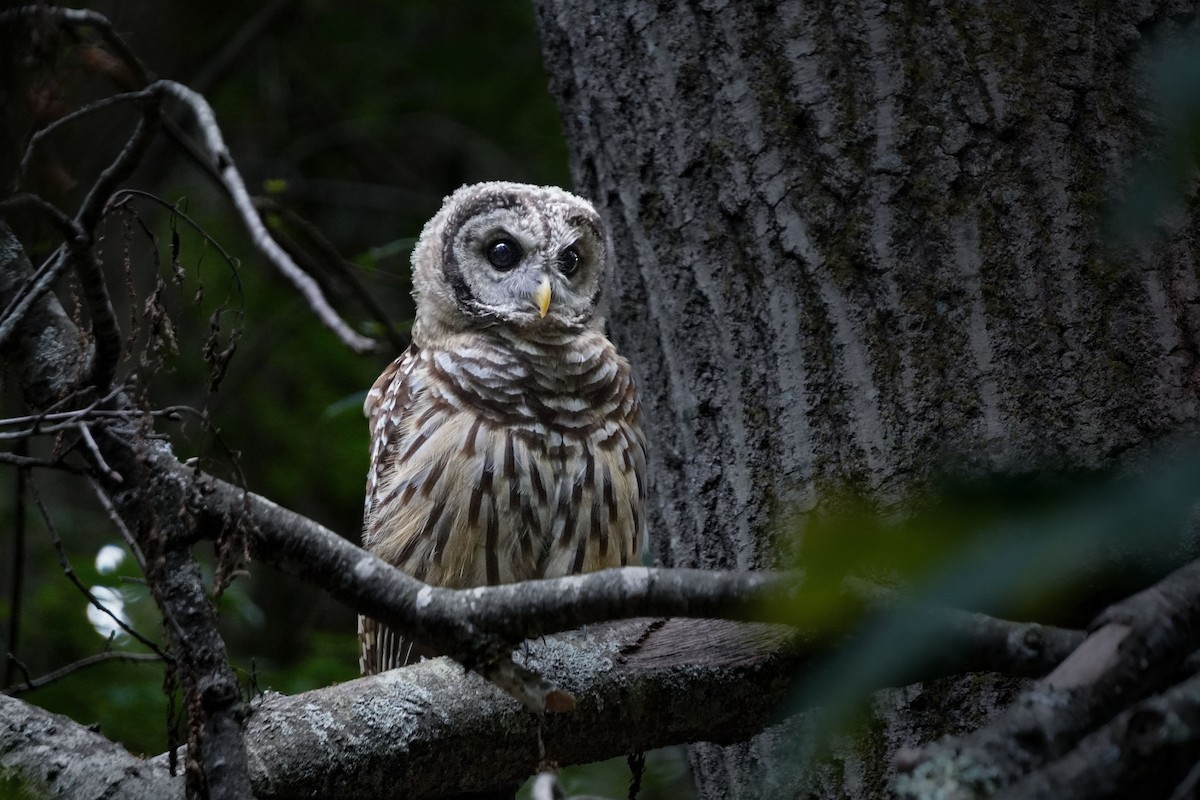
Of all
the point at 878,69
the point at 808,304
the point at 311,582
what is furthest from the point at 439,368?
the point at 311,582

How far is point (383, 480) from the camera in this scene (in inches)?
127

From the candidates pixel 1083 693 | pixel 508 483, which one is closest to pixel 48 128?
pixel 508 483

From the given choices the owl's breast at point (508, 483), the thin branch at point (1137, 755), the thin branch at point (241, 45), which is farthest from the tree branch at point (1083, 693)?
the thin branch at point (241, 45)

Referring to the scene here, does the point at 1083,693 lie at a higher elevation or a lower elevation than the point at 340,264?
lower

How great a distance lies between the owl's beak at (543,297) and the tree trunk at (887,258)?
577 mm

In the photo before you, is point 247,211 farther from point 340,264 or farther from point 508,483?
point 508,483

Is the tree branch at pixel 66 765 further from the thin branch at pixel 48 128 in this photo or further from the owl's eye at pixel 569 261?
the owl's eye at pixel 569 261

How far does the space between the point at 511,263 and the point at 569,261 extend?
0.63 ft

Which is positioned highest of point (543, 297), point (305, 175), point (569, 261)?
point (305, 175)

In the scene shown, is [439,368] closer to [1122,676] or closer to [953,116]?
[953,116]

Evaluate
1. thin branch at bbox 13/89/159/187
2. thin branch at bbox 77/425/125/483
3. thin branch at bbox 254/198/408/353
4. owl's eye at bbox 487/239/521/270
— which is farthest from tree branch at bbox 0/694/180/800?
owl's eye at bbox 487/239/521/270

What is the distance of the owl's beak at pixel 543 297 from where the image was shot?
3.23 m

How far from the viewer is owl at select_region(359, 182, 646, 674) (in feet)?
9.80

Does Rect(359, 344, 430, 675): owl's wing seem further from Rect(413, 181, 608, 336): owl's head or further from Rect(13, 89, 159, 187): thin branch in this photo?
Rect(13, 89, 159, 187): thin branch
